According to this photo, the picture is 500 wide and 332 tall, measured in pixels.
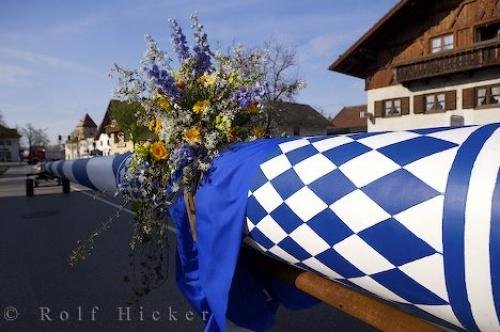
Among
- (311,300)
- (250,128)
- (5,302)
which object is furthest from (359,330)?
(5,302)

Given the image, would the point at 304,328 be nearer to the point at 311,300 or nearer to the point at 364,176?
the point at 311,300

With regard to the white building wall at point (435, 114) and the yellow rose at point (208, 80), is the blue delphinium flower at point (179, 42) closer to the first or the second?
the yellow rose at point (208, 80)

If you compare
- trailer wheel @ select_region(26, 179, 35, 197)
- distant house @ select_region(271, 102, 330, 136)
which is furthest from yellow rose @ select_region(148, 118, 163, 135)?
distant house @ select_region(271, 102, 330, 136)

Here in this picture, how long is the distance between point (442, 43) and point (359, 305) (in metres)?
22.1

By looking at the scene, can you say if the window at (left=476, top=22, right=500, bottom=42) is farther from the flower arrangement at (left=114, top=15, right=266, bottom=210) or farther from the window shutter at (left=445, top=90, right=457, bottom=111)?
the flower arrangement at (left=114, top=15, right=266, bottom=210)

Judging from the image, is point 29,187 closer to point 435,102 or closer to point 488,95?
point 435,102

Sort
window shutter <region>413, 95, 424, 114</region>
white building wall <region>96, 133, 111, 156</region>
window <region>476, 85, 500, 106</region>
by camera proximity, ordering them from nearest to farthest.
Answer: window <region>476, 85, 500, 106</region>
window shutter <region>413, 95, 424, 114</region>
white building wall <region>96, 133, 111, 156</region>

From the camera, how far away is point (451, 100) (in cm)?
1983

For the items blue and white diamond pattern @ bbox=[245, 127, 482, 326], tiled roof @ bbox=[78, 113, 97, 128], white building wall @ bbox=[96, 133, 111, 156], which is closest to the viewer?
blue and white diamond pattern @ bbox=[245, 127, 482, 326]

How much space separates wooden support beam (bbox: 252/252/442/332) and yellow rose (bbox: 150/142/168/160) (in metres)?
1.02

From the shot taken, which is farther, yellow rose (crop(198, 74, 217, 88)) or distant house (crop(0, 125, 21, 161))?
distant house (crop(0, 125, 21, 161))

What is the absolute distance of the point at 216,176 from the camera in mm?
2154

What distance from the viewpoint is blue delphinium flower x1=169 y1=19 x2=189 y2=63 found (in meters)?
2.51

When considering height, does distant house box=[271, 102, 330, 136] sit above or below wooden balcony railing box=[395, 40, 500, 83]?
below
